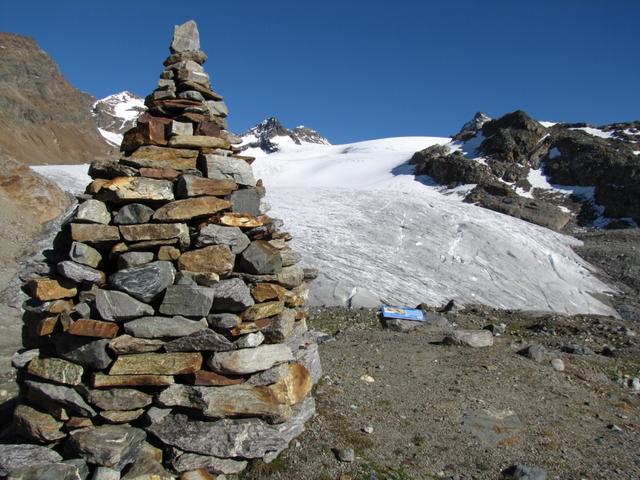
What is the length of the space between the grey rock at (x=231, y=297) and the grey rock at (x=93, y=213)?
1.71 metres

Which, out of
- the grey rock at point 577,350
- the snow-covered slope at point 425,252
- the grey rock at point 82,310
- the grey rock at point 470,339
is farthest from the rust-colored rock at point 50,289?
the snow-covered slope at point 425,252

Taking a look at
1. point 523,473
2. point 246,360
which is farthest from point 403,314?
point 246,360

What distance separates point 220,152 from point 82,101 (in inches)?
6429

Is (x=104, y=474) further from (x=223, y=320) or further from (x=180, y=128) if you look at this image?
(x=180, y=128)

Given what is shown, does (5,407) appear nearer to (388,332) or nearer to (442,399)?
(442,399)

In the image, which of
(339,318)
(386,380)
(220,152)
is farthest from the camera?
(339,318)

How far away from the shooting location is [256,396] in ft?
20.8

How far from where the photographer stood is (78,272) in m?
6.27

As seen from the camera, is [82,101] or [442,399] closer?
[442,399]

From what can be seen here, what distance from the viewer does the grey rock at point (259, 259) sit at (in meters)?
→ 6.75

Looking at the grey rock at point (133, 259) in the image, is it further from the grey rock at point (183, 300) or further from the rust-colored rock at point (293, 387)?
the rust-colored rock at point (293, 387)

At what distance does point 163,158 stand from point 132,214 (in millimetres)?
935

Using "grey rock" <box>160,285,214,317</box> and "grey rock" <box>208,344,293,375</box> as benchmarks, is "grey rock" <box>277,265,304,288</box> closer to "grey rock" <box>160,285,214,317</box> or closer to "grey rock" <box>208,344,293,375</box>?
"grey rock" <box>208,344,293,375</box>

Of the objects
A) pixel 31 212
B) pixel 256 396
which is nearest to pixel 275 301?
pixel 256 396
